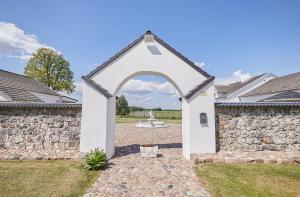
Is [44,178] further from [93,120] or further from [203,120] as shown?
[203,120]

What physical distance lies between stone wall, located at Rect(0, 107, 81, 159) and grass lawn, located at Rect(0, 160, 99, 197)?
135cm

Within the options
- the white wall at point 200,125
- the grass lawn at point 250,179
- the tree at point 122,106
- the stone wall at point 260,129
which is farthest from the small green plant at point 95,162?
the tree at point 122,106

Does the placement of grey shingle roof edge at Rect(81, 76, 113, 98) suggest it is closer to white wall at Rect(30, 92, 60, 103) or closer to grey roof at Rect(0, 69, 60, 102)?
grey roof at Rect(0, 69, 60, 102)

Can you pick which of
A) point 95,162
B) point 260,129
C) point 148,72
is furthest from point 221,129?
point 95,162

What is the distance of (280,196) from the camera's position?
18.8 feet

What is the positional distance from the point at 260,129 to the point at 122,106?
3607cm

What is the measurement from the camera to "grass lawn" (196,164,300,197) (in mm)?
5953

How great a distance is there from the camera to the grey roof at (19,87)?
729 inches

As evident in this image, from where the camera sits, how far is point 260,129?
9.66 metres

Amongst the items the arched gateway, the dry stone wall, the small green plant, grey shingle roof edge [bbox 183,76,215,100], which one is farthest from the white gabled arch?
the small green plant

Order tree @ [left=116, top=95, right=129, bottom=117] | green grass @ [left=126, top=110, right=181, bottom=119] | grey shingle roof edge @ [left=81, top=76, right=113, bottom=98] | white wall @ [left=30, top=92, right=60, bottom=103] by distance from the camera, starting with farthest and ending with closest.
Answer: tree @ [left=116, top=95, right=129, bottom=117]
green grass @ [left=126, top=110, right=181, bottom=119]
white wall @ [left=30, top=92, right=60, bottom=103]
grey shingle roof edge @ [left=81, top=76, right=113, bottom=98]

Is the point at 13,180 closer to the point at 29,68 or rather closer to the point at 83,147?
the point at 83,147

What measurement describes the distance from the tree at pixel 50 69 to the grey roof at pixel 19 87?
6551 millimetres

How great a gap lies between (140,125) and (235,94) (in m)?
19.1
